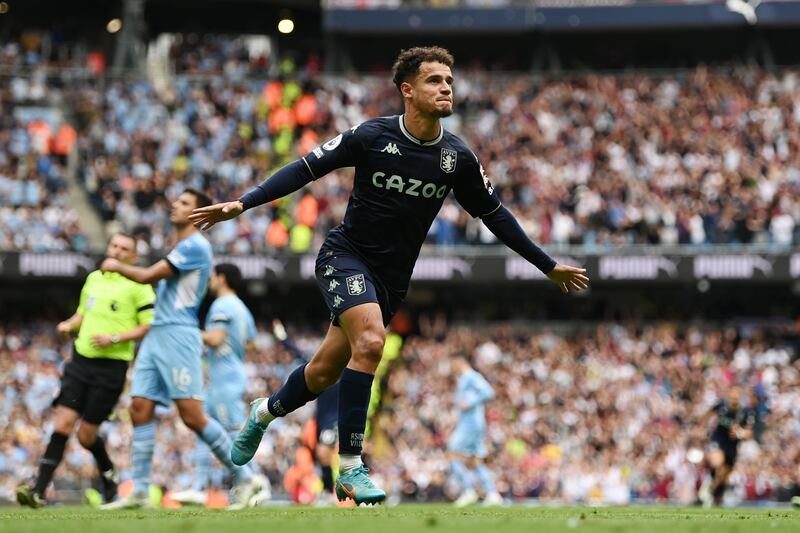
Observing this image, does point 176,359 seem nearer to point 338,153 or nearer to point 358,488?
point 338,153

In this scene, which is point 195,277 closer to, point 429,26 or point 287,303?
point 287,303

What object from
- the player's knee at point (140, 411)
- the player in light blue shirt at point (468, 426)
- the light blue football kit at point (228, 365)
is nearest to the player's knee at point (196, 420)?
the player's knee at point (140, 411)

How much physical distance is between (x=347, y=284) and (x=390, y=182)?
734 mm

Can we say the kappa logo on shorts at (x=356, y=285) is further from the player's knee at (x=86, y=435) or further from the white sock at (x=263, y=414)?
the player's knee at (x=86, y=435)

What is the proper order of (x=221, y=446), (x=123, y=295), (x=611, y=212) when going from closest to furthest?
(x=221, y=446), (x=123, y=295), (x=611, y=212)

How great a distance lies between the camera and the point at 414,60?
8414 millimetres

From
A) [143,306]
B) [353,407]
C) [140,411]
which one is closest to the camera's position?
[353,407]

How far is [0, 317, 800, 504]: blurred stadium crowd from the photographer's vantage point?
2242 centimetres

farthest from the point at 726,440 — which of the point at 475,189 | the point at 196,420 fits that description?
the point at 475,189

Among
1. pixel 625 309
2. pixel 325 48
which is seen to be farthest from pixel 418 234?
pixel 325 48

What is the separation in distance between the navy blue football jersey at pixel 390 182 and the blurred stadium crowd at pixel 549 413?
12.7 metres

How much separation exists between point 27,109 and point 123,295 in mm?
20799

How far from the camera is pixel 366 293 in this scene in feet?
26.5

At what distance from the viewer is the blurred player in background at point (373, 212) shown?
8.02m
